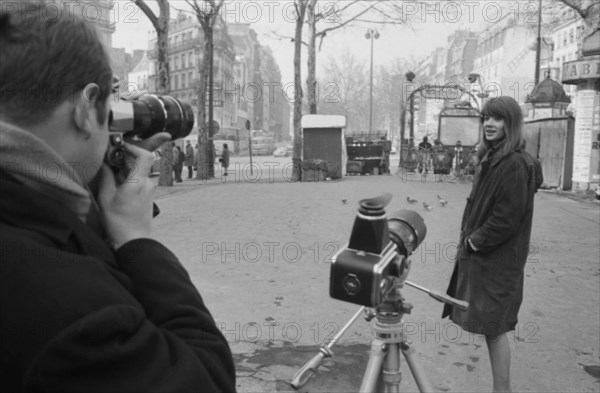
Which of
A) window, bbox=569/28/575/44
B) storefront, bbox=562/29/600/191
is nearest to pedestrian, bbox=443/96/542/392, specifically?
storefront, bbox=562/29/600/191

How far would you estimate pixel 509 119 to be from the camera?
3.41 meters

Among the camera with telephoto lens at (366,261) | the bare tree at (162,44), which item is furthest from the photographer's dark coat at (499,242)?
the bare tree at (162,44)

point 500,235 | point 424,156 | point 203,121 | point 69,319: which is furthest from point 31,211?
point 424,156

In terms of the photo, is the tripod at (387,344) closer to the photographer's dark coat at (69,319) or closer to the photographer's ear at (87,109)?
the photographer's dark coat at (69,319)

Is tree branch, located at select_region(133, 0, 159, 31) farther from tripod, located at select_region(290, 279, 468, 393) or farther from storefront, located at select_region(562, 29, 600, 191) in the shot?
tripod, located at select_region(290, 279, 468, 393)

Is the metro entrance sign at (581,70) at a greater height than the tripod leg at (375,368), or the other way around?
the metro entrance sign at (581,70)

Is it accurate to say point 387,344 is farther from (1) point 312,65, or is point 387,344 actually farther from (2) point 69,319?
(1) point 312,65

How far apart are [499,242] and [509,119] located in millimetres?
705

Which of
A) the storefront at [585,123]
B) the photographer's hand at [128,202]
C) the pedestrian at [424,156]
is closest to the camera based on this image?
the photographer's hand at [128,202]

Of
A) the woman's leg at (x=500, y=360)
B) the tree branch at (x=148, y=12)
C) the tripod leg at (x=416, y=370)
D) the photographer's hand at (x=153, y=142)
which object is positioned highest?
the tree branch at (x=148, y=12)

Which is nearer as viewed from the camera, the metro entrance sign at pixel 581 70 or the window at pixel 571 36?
the metro entrance sign at pixel 581 70

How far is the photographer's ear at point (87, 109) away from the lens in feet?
3.89

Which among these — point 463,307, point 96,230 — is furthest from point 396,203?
point 96,230

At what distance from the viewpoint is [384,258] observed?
1508mm
